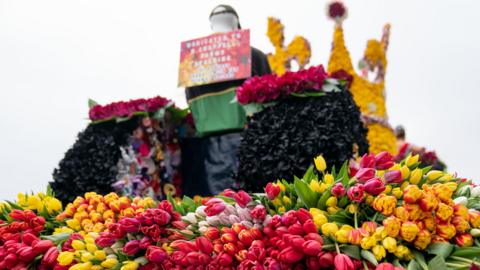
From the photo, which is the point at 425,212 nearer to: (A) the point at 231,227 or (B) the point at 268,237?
(B) the point at 268,237

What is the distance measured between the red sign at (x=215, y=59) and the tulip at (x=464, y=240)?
2.56 meters

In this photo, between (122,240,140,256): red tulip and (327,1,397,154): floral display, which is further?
(327,1,397,154): floral display

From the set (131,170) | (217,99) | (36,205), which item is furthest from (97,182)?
(36,205)

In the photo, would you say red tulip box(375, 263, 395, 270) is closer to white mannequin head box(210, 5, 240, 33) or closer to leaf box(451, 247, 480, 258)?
leaf box(451, 247, 480, 258)

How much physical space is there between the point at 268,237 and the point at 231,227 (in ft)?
0.43

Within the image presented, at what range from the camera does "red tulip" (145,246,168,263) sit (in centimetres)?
132

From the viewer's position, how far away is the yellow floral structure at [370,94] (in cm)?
692

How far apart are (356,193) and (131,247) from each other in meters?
0.65

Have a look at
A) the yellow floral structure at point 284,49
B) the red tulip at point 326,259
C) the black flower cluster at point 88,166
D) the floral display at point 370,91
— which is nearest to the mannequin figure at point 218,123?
the black flower cluster at point 88,166

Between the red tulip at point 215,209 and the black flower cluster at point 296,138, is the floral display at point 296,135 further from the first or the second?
the red tulip at point 215,209

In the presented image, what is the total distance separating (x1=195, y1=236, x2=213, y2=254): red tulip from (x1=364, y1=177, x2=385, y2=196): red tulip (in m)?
0.43

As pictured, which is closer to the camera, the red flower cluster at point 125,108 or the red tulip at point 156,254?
the red tulip at point 156,254

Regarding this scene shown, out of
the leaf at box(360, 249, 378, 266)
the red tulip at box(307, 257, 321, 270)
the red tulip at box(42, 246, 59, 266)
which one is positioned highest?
the leaf at box(360, 249, 378, 266)

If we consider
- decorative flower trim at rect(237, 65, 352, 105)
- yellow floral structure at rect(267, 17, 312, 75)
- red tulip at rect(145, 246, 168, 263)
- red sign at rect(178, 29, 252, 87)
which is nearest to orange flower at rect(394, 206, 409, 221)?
red tulip at rect(145, 246, 168, 263)
